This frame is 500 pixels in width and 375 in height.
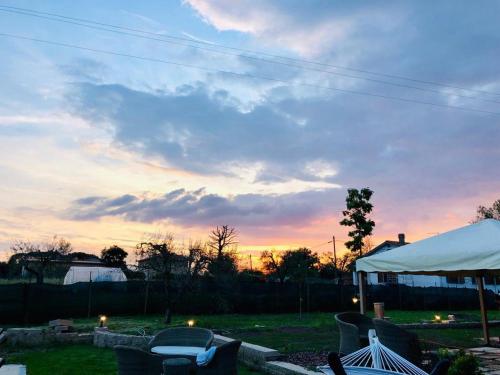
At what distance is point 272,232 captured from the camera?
81.6 ft

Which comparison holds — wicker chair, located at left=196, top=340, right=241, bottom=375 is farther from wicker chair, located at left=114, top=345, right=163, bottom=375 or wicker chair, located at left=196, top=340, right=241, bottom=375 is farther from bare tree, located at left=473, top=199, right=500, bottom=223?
bare tree, located at left=473, top=199, right=500, bottom=223

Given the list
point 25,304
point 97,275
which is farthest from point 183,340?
point 97,275

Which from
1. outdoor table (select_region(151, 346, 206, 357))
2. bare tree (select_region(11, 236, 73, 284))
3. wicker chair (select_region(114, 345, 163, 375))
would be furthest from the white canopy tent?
bare tree (select_region(11, 236, 73, 284))

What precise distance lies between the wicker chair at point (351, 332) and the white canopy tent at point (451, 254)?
1.11 m

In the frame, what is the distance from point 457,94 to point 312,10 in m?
5.12

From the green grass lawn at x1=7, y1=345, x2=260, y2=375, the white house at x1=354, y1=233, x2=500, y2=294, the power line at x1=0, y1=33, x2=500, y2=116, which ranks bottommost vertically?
the green grass lawn at x1=7, y1=345, x2=260, y2=375

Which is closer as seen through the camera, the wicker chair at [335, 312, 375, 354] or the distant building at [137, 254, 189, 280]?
the wicker chair at [335, 312, 375, 354]

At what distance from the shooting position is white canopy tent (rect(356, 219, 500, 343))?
595 centimetres

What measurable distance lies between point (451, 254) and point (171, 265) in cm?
926

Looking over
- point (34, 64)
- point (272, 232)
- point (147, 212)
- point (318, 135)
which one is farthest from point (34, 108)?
point (272, 232)

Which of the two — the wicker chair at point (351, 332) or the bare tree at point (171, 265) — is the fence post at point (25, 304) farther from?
the wicker chair at point (351, 332)

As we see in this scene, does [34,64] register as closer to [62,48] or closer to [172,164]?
[62,48]

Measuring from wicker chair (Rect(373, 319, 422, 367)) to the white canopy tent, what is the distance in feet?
5.19

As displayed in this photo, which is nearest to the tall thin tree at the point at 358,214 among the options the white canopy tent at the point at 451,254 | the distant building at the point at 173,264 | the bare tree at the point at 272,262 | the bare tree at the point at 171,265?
the bare tree at the point at 272,262
